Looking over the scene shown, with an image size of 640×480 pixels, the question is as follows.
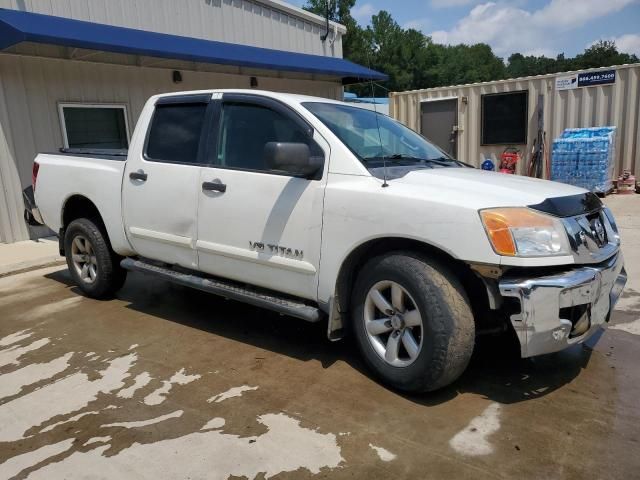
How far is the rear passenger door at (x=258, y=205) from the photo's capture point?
138 inches

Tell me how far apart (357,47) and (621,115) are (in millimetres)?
33298

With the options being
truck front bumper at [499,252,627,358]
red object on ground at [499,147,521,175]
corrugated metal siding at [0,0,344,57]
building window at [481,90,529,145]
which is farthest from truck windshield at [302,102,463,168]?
building window at [481,90,529,145]

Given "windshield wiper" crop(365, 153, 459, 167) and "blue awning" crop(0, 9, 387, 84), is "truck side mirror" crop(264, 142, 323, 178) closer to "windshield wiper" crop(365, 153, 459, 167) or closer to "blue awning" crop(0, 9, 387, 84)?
"windshield wiper" crop(365, 153, 459, 167)

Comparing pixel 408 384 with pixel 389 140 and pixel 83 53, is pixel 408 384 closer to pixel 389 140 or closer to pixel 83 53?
pixel 389 140

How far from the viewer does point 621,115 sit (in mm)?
11117

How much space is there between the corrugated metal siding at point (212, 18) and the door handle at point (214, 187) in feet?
20.1

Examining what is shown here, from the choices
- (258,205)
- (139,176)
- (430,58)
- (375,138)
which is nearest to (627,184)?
(375,138)

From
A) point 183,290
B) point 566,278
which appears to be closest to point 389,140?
point 566,278

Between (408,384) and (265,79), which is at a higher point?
(265,79)

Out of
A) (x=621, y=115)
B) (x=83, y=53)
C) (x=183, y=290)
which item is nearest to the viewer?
(x=183, y=290)

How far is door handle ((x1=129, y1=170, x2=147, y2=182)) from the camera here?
4465 mm

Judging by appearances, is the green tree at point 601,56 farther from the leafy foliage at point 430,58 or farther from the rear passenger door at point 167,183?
the rear passenger door at point 167,183

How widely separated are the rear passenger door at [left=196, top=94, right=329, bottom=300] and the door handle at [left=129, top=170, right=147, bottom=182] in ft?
2.31

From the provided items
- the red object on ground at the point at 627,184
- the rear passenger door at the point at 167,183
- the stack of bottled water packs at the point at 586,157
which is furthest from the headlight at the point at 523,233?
the red object on ground at the point at 627,184
